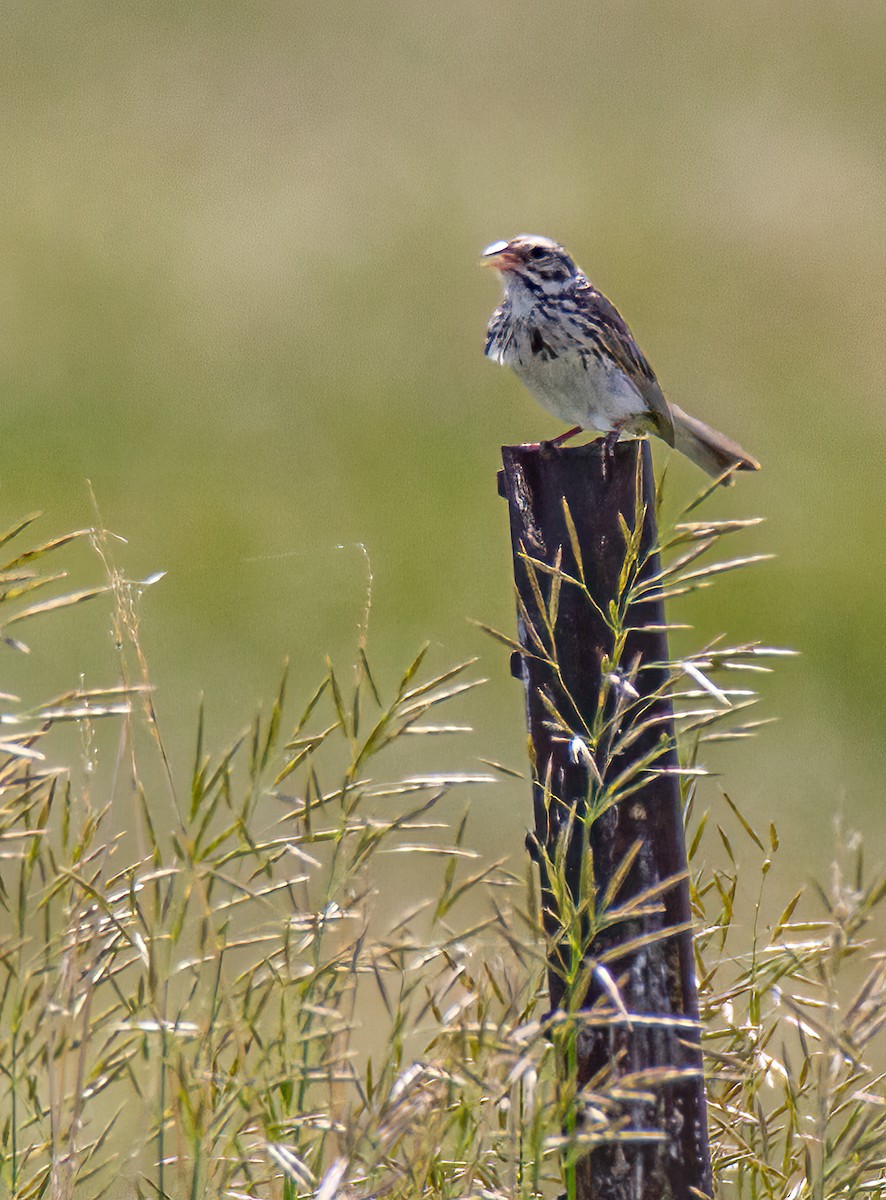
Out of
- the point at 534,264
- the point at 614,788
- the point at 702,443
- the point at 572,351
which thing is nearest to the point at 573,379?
the point at 572,351

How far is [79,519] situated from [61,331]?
11.3 ft

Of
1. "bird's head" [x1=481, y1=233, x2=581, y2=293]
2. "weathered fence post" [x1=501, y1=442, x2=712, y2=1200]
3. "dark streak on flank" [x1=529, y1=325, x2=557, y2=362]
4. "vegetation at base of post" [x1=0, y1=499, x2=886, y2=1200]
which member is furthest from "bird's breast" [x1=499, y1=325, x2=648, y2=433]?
"vegetation at base of post" [x1=0, y1=499, x2=886, y2=1200]

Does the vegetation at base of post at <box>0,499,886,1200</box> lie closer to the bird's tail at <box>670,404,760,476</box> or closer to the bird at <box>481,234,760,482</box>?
the bird at <box>481,234,760,482</box>

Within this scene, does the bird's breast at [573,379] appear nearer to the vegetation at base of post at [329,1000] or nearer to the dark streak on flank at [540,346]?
the dark streak on flank at [540,346]

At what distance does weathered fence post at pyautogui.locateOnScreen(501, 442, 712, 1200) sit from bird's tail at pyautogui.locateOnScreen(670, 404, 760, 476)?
8.01 ft

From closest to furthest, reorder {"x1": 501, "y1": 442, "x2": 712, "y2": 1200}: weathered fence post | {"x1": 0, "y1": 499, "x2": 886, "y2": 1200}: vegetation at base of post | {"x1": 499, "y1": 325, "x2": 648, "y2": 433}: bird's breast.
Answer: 1. {"x1": 0, "y1": 499, "x2": 886, "y2": 1200}: vegetation at base of post
2. {"x1": 501, "y1": 442, "x2": 712, "y2": 1200}: weathered fence post
3. {"x1": 499, "y1": 325, "x2": 648, "y2": 433}: bird's breast

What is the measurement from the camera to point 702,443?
17.9 feet

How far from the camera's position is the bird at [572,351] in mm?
5195

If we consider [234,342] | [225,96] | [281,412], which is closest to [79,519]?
[281,412]

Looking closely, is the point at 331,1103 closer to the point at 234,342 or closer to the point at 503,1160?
the point at 503,1160

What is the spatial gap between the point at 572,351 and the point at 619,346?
164mm

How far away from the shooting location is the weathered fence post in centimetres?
271

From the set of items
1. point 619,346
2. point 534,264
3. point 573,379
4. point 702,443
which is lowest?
point 702,443

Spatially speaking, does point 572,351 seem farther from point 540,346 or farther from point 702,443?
point 702,443
